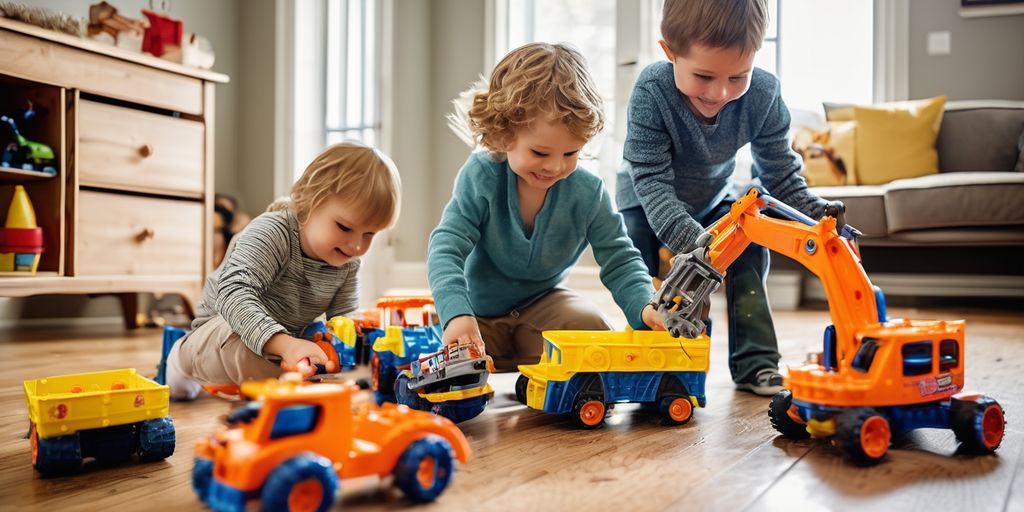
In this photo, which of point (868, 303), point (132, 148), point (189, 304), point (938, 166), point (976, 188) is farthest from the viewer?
point (938, 166)

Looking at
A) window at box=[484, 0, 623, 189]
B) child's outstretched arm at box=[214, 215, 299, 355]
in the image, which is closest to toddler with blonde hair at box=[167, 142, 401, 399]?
child's outstretched arm at box=[214, 215, 299, 355]

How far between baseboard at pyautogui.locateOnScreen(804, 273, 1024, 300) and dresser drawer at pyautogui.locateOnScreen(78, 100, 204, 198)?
2.97 meters

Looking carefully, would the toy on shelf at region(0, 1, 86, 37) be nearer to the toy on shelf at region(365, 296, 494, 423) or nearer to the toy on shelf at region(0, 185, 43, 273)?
the toy on shelf at region(0, 185, 43, 273)

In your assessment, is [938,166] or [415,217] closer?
[938,166]

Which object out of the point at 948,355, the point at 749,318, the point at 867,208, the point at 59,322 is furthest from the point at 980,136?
the point at 59,322

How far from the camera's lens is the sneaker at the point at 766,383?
4.77ft

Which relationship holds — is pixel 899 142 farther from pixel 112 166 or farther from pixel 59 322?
pixel 59 322

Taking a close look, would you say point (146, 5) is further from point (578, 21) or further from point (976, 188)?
point (976, 188)

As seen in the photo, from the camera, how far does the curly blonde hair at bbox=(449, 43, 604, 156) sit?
1260mm

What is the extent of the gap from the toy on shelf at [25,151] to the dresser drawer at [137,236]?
14 cm

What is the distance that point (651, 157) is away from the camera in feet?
4.85

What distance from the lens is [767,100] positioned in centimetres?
153

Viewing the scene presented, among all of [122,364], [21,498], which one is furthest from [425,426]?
[122,364]

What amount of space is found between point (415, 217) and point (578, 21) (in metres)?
1.29
